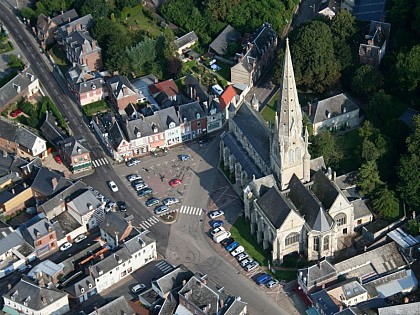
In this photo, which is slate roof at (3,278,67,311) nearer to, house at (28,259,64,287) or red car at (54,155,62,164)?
house at (28,259,64,287)

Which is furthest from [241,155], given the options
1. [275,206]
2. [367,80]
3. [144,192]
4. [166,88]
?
[367,80]

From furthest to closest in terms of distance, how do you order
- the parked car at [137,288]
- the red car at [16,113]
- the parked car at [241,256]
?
the red car at [16,113], the parked car at [241,256], the parked car at [137,288]

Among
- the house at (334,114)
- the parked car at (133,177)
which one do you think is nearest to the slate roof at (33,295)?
the parked car at (133,177)

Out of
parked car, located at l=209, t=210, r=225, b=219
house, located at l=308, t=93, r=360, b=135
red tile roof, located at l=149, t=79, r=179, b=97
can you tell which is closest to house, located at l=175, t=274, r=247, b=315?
parked car, located at l=209, t=210, r=225, b=219

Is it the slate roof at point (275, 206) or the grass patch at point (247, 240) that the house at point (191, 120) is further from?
the slate roof at point (275, 206)

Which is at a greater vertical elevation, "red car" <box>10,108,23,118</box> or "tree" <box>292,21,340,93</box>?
"tree" <box>292,21,340,93</box>

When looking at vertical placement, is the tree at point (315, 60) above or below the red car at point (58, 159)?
above
